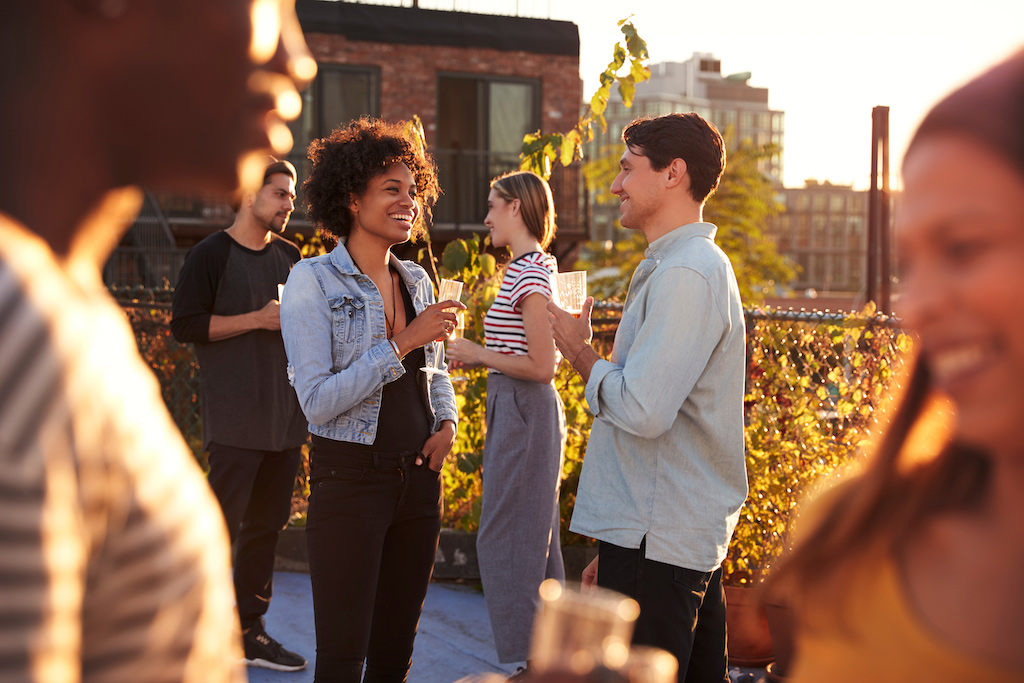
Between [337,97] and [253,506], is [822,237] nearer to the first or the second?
[337,97]

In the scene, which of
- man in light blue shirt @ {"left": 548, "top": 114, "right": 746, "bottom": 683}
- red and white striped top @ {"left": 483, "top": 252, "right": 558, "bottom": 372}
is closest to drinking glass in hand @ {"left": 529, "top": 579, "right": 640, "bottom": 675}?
man in light blue shirt @ {"left": 548, "top": 114, "right": 746, "bottom": 683}

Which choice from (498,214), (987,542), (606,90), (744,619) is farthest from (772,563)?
(987,542)

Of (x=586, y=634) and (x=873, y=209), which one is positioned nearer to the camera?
(x=586, y=634)

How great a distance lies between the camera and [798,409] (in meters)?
4.51

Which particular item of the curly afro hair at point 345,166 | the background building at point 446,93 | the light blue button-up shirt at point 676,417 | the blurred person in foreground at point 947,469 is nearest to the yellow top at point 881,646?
the blurred person in foreground at point 947,469

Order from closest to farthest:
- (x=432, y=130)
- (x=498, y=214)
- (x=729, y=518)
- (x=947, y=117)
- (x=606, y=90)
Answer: (x=947, y=117) < (x=729, y=518) < (x=498, y=214) < (x=606, y=90) < (x=432, y=130)

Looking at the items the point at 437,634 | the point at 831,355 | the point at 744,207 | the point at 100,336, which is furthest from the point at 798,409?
the point at 744,207

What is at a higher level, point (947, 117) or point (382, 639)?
point (947, 117)

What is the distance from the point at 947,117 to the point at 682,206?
5.71ft

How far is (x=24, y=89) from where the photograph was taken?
2.53 feet

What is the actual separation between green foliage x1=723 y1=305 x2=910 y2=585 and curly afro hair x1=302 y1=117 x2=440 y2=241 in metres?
2.20

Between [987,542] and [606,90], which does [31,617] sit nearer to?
[987,542]

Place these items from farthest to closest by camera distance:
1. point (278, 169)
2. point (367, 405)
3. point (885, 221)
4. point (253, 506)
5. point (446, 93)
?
point (446, 93)
point (885, 221)
point (278, 169)
point (253, 506)
point (367, 405)

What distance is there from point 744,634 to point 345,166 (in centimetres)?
266
